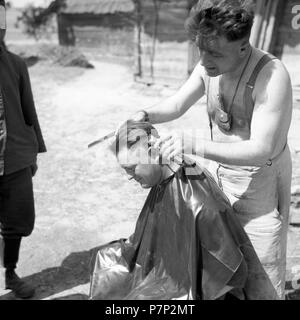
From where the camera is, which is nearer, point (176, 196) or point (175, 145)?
point (175, 145)

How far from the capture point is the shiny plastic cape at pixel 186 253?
1610 mm

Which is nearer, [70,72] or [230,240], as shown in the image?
[230,240]

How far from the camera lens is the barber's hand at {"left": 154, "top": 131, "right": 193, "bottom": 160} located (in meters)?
1.50

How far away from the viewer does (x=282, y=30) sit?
8.11 metres

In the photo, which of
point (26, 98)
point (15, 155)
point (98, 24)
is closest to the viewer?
point (15, 155)

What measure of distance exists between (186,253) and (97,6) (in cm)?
1741

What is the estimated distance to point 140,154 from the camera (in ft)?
5.23

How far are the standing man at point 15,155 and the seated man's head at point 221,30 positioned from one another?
4.56 feet

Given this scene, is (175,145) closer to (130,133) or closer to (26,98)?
(130,133)

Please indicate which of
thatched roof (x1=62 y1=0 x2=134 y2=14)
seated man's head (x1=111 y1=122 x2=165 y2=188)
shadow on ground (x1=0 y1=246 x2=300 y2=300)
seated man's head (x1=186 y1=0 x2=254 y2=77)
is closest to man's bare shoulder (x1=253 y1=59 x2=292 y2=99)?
seated man's head (x1=186 y1=0 x2=254 y2=77)

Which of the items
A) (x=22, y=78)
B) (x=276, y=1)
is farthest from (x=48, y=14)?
(x=22, y=78)

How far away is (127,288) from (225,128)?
0.90m

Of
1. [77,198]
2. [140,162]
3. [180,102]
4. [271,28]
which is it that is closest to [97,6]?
[271,28]
